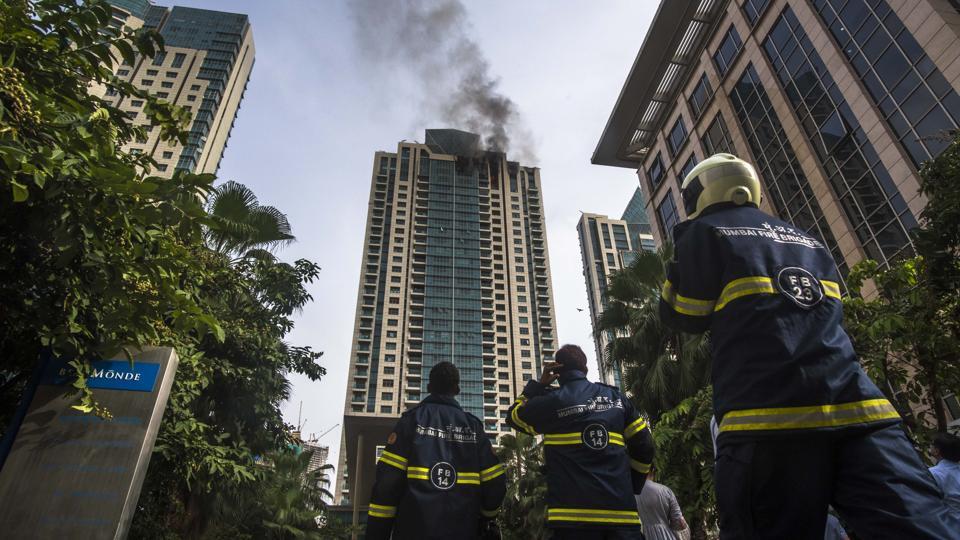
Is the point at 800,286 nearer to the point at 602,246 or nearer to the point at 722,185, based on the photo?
the point at 722,185

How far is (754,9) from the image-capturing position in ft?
79.2

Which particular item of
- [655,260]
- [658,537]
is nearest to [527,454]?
[655,260]

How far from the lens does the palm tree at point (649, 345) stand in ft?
34.9

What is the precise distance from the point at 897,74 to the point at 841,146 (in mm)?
2931

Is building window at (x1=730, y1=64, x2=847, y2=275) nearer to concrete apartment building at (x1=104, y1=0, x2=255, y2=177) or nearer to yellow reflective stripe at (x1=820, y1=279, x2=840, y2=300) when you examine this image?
yellow reflective stripe at (x1=820, y1=279, x2=840, y2=300)

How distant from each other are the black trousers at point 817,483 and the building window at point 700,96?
2973 centimetres

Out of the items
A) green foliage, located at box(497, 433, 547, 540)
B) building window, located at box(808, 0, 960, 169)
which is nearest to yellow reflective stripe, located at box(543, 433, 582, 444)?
green foliage, located at box(497, 433, 547, 540)

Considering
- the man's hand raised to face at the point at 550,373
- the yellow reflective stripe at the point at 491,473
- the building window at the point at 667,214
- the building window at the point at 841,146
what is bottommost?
the yellow reflective stripe at the point at 491,473

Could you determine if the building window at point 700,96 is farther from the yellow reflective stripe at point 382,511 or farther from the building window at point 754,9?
the yellow reflective stripe at point 382,511

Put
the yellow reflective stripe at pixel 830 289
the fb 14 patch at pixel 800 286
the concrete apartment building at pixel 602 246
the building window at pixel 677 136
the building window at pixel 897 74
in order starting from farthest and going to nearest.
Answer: the concrete apartment building at pixel 602 246 → the building window at pixel 677 136 → the building window at pixel 897 74 → the yellow reflective stripe at pixel 830 289 → the fb 14 patch at pixel 800 286

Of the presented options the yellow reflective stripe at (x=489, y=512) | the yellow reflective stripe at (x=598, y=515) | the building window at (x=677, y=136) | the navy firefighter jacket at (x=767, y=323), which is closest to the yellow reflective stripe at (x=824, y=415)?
the navy firefighter jacket at (x=767, y=323)

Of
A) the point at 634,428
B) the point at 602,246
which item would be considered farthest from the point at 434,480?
the point at 602,246

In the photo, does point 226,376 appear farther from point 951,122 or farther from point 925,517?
point 951,122

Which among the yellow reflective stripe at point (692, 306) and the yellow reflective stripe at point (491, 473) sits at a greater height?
the yellow reflective stripe at point (692, 306)
